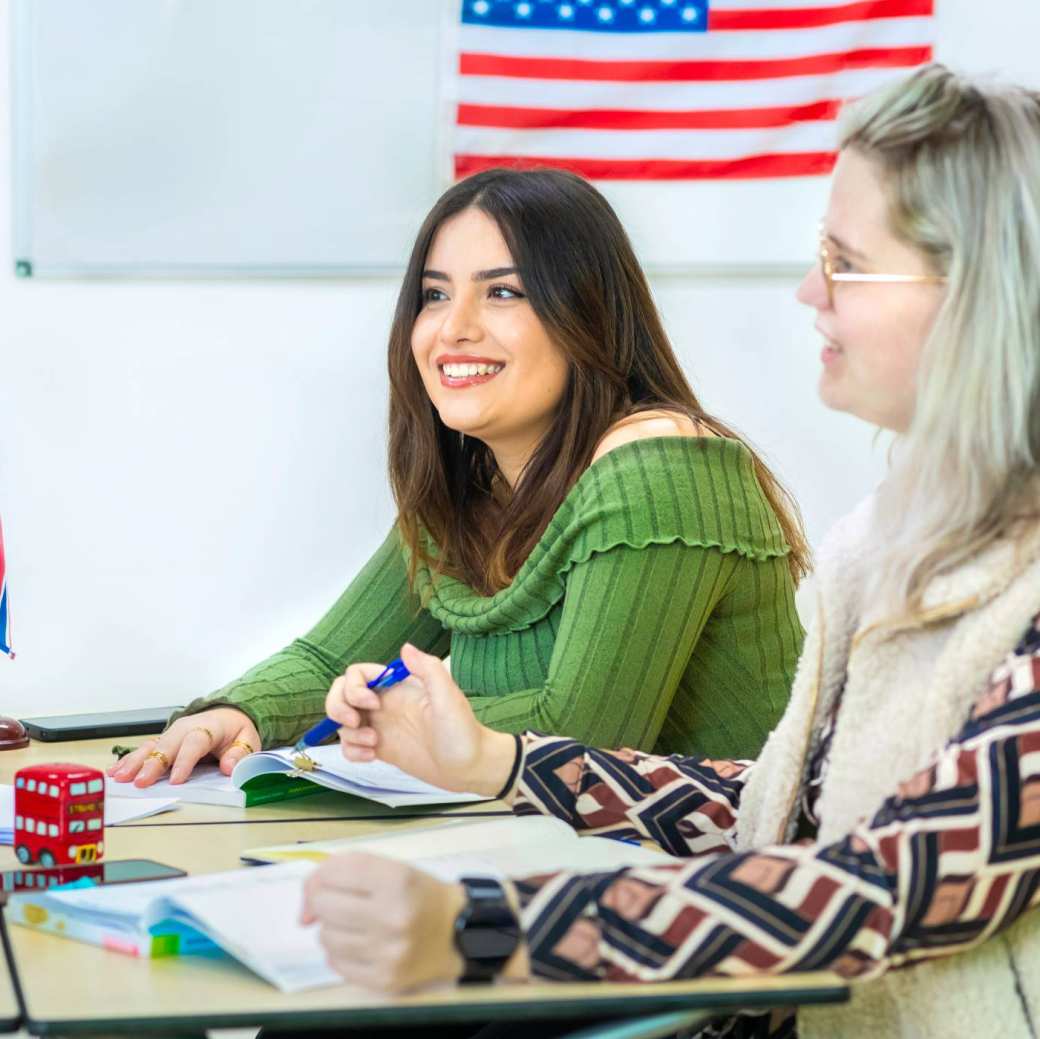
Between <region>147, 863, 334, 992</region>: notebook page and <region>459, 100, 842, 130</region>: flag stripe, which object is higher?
<region>459, 100, 842, 130</region>: flag stripe

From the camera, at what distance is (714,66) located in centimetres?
296

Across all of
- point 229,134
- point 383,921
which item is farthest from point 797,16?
point 383,921

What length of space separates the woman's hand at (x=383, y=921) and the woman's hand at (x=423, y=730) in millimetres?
390

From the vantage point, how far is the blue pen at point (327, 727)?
140 centimetres

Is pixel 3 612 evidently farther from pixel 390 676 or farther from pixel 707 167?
pixel 707 167

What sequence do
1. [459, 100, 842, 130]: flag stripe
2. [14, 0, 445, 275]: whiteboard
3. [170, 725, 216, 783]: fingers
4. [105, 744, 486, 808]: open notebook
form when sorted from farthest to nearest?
[459, 100, 842, 130]: flag stripe, [14, 0, 445, 275]: whiteboard, [170, 725, 216, 783]: fingers, [105, 744, 486, 808]: open notebook

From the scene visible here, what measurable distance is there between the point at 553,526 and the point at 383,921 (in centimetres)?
99

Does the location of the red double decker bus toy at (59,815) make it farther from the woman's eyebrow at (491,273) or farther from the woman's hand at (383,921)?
the woman's eyebrow at (491,273)

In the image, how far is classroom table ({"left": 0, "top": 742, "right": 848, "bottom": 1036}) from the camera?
93 centimetres

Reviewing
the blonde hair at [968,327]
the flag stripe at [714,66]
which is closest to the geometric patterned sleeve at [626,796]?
the blonde hair at [968,327]

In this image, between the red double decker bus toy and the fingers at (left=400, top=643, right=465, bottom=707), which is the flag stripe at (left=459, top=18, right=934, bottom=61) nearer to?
the fingers at (left=400, top=643, right=465, bottom=707)

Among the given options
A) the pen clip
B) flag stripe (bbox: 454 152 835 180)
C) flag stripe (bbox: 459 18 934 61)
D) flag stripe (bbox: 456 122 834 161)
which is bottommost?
the pen clip

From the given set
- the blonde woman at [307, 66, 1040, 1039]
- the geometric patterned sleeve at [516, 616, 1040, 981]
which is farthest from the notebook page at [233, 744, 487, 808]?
the geometric patterned sleeve at [516, 616, 1040, 981]

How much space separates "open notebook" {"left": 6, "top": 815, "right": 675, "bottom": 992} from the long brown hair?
0.73 m
